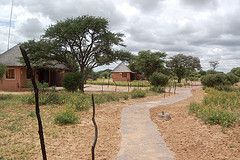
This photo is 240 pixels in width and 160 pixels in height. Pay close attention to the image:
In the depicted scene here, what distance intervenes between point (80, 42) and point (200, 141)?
13913mm

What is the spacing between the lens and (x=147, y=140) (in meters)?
5.39

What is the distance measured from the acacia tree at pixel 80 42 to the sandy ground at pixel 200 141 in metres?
11.5

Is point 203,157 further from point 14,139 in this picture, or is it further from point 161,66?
point 161,66

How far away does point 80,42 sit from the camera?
16.8m

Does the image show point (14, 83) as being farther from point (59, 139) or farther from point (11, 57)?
point (59, 139)

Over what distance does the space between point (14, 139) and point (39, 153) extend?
132cm

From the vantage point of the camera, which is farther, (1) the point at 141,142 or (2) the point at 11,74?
(2) the point at 11,74

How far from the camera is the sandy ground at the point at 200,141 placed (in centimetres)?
434

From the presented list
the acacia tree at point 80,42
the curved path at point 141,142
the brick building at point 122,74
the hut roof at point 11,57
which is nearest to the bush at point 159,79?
the acacia tree at point 80,42

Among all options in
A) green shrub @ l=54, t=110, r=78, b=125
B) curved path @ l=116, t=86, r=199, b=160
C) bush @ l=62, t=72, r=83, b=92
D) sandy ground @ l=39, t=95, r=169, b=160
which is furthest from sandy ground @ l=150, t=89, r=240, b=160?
bush @ l=62, t=72, r=83, b=92

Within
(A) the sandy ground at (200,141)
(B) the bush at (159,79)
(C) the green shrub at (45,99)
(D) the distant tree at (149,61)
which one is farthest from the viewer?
(D) the distant tree at (149,61)

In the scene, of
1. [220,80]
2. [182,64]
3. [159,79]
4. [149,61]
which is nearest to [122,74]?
[149,61]

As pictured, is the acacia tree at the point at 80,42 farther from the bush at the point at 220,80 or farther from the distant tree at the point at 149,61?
the distant tree at the point at 149,61

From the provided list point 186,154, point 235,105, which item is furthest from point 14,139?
point 235,105
